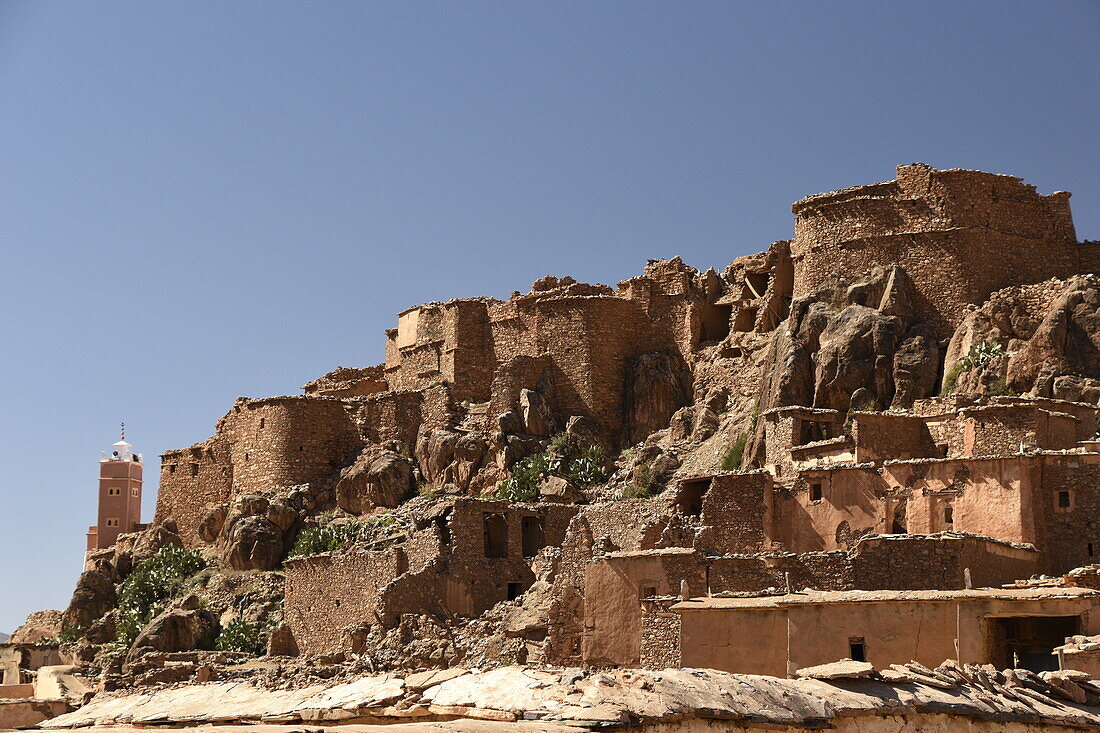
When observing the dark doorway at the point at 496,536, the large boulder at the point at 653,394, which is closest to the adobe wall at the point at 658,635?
the dark doorway at the point at 496,536

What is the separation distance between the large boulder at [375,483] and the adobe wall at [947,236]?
1558 cm

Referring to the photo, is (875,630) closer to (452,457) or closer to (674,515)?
(674,515)

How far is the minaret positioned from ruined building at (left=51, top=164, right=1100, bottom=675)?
17749mm

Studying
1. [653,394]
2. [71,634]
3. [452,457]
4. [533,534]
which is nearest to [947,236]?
[653,394]

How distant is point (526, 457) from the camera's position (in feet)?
173

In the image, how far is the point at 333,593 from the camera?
42.6m

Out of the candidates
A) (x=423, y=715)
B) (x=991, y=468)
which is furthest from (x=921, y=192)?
(x=423, y=715)

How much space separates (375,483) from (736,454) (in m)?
15.8

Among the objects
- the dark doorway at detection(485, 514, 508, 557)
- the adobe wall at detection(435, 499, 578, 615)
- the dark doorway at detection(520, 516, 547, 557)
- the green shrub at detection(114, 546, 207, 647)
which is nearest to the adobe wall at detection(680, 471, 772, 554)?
the adobe wall at detection(435, 499, 578, 615)

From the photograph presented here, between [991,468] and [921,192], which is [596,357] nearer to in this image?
[921,192]

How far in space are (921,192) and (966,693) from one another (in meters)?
34.5

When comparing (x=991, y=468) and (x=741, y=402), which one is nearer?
(x=991, y=468)

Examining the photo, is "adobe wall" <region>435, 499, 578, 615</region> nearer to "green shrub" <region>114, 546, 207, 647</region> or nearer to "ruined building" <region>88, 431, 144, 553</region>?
"green shrub" <region>114, 546, 207, 647</region>

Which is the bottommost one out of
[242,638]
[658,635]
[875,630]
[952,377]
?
[242,638]
